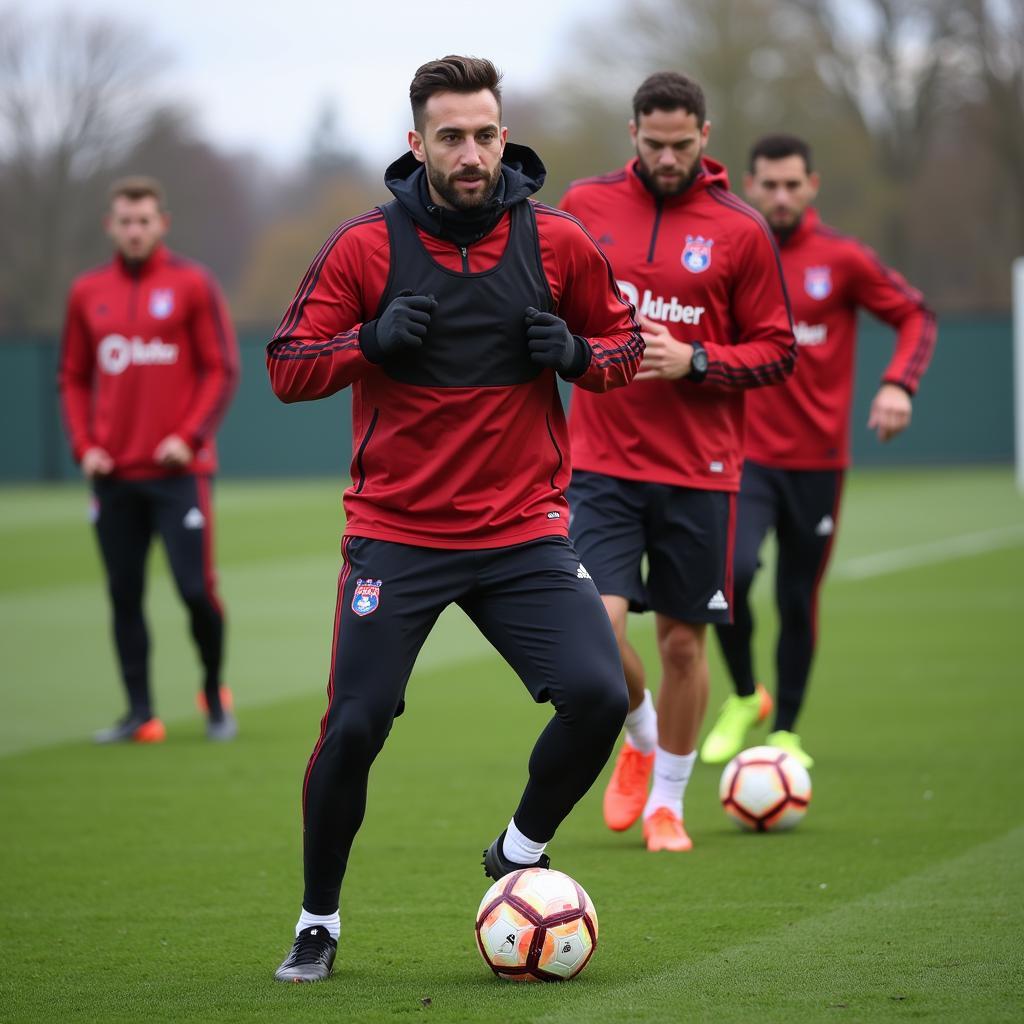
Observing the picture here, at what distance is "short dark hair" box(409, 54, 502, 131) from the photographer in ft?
15.7

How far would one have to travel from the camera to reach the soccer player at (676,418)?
21.3 ft

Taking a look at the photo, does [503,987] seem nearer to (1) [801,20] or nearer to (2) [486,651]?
(2) [486,651]

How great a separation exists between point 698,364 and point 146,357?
4101 millimetres

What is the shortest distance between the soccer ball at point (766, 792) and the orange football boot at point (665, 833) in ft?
0.77

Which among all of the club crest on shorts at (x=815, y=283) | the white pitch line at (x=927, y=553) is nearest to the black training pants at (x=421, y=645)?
the club crest on shorts at (x=815, y=283)

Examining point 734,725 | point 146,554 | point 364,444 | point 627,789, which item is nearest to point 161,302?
point 146,554

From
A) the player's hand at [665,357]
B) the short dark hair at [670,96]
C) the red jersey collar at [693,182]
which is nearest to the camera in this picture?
the player's hand at [665,357]

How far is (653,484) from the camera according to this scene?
21.4ft

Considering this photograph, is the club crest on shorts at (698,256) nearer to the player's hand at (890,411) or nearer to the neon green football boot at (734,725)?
the player's hand at (890,411)

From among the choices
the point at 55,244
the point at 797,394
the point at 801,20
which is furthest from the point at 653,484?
the point at 55,244

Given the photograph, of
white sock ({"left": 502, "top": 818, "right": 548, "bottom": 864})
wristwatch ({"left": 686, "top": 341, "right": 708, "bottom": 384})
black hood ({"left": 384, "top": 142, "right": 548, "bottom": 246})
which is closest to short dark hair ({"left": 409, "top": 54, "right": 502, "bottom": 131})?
black hood ({"left": 384, "top": 142, "right": 548, "bottom": 246})

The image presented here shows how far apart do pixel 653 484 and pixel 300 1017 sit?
8.83ft

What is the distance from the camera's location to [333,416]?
115 feet

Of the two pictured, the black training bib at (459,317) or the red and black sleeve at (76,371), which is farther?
the red and black sleeve at (76,371)
